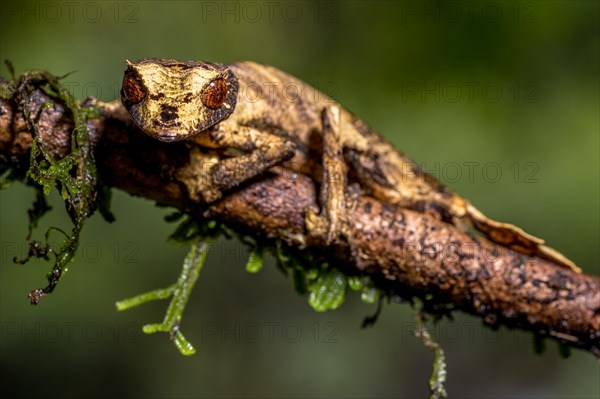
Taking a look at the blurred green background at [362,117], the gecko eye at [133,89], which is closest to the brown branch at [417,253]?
the gecko eye at [133,89]

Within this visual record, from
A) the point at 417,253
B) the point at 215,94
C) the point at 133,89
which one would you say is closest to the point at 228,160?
the point at 215,94

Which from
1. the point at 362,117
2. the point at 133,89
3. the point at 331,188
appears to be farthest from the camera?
the point at 362,117

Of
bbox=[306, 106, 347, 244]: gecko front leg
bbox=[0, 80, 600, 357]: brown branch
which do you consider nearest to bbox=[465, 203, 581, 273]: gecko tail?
bbox=[0, 80, 600, 357]: brown branch

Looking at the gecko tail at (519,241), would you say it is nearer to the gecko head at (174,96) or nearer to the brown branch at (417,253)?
the brown branch at (417,253)

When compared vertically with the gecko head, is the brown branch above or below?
below

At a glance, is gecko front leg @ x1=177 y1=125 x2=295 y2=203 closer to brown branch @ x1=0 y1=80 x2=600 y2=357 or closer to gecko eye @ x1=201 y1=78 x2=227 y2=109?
brown branch @ x1=0 y1=80 x2=600 y2=357

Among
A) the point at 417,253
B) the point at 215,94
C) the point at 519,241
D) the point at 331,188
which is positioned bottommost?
the point at 417,253

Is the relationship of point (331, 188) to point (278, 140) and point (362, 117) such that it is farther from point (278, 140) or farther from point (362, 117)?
point (362, 117)
